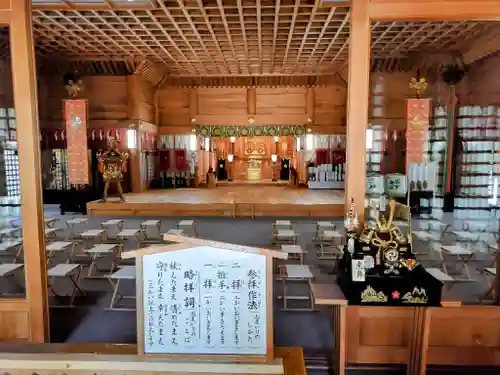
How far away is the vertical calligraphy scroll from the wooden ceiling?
1.44m

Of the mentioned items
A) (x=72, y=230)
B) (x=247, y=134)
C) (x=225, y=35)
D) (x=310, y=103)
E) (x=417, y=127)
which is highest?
(x=225, y=35)

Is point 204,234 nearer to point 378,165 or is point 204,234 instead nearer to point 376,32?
point 376,32

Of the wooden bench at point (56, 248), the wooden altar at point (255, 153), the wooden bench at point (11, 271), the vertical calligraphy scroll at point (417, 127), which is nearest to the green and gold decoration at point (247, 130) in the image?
the wooden altar at point (255, 153)

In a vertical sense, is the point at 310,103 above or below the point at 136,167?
above

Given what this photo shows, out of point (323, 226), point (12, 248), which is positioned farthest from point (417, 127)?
point (12, 248)

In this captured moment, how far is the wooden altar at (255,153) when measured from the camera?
16969mm

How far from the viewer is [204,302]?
1886 millimetres

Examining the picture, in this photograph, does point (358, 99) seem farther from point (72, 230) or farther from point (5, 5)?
point (72, 230)

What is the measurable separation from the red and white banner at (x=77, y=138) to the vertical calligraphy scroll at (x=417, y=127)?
7233 millimetres

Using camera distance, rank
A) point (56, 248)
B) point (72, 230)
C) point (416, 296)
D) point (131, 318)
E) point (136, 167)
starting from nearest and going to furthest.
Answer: point (416, 296)
point (131, 318)
point (56, 248)
point (72, 230)
point (136, 167)

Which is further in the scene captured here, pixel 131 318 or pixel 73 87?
pixel 73 87

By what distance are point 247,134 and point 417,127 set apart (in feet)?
20.1

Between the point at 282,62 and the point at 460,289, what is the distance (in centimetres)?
795

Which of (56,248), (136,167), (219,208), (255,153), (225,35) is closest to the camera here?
(56,248)
